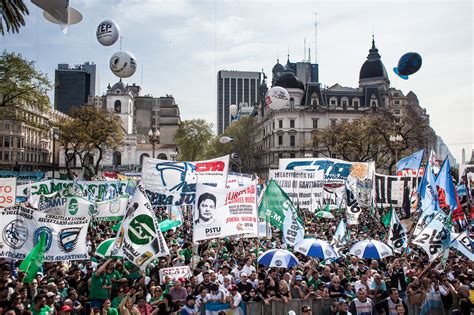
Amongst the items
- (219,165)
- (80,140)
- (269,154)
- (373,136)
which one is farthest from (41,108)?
(269,154)

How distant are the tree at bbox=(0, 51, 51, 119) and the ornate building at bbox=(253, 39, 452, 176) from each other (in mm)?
52744

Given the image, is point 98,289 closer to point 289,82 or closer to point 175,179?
point 175,179

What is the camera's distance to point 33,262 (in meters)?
10.6

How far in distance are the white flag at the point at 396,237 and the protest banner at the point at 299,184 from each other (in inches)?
222

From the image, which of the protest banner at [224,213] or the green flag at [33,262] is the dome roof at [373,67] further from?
the green flag at [33,262]

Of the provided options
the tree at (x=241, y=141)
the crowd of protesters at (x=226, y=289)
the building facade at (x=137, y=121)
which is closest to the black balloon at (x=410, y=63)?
the crowd of protesters at (x=226, y=289)

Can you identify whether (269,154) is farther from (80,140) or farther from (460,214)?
(460,214)

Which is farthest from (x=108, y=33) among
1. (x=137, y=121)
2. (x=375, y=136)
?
(x=137, y=121)

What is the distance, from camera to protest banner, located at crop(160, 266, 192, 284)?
11.0 metres

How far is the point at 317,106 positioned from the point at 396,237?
77.0 meters

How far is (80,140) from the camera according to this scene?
199 feet

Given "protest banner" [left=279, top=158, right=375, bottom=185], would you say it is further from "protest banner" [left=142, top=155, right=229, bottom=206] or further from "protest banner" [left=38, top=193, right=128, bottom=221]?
"protest banner" [left=38, top=193, right=128, bottom=221]

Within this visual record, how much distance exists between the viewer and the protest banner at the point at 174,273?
10969 mm

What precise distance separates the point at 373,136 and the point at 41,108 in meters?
32.9
